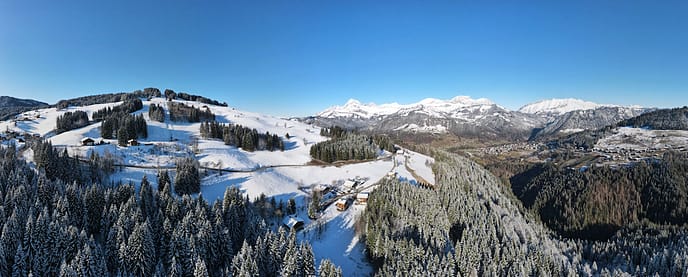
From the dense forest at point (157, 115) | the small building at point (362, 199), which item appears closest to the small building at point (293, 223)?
the small building at point (362, 199)

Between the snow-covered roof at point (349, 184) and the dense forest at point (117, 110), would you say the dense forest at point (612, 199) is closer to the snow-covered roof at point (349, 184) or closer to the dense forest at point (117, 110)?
the snow-covered roof at point (349, 184)

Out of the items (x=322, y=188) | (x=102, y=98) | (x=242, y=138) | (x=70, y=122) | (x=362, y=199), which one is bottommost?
(x=362, y=199)

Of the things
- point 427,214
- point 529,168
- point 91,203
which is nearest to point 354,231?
point 427,214

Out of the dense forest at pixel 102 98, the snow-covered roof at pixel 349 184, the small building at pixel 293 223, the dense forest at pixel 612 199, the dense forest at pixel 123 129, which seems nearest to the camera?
the small building at pixel 293 223

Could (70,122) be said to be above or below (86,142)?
above

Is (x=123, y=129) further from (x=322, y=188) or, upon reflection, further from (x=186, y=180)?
(x=322, y=188)

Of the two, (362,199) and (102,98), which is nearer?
(362,199)

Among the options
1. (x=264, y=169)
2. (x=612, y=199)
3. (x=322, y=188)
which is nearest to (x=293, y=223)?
(x=322, y=188)
